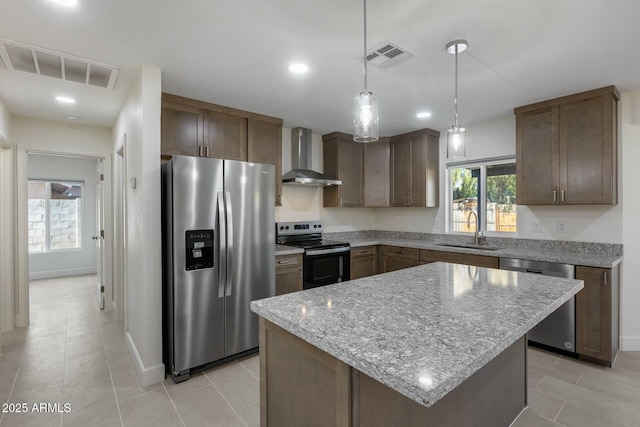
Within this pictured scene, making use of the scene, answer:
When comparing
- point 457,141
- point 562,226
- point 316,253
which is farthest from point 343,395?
point 562,226

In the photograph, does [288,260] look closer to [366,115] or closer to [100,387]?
[100,387]

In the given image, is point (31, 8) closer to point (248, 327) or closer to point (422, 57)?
point (422, 57)

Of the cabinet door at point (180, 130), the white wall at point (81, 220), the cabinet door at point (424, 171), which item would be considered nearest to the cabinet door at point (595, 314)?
the cabinet door at point (424, 171)

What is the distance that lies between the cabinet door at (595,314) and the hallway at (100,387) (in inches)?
109

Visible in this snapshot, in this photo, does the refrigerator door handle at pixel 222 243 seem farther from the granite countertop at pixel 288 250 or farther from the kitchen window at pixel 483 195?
the kitchen window at pixel 483 195

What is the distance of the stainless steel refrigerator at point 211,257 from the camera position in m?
2.51

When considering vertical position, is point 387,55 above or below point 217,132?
above

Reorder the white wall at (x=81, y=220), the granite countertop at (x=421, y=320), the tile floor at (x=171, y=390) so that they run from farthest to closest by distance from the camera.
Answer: the white wall at (x=81, y=220) < the tile floor at (x=171, y=390) < the granite countertop at (x=421, y=320)

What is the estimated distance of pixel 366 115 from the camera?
5.44 feet

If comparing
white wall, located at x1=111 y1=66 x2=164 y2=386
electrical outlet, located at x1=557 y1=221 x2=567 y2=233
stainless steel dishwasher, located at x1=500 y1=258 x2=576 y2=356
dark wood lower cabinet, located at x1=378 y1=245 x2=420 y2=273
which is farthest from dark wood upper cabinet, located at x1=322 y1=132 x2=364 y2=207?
white wall, located at x1=111 y1=66 x2=164 y2=386

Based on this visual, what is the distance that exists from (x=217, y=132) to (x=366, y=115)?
2.15m

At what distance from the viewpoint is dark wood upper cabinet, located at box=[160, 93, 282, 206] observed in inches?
120

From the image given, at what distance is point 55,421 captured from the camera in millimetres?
2055

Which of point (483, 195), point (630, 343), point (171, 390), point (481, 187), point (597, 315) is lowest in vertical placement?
point (171, 390)
